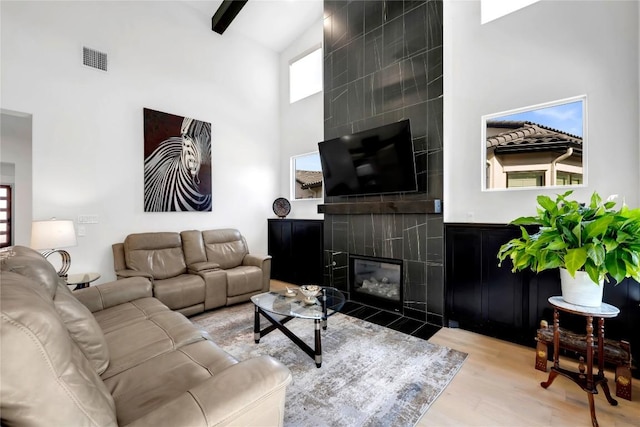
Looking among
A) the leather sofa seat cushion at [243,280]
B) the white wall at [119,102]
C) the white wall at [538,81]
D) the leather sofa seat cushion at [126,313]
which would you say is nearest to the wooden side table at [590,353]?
the white wall at [538,81]

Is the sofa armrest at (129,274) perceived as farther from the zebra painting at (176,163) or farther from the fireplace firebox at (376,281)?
the fireplace firebox at (376,281)

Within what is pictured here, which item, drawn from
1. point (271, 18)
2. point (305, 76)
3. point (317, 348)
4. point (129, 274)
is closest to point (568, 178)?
point (317, 348)

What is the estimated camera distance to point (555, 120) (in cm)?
271

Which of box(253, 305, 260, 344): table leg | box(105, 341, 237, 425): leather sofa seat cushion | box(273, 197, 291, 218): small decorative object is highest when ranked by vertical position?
box(273, 197, 291, 218): small decorative object

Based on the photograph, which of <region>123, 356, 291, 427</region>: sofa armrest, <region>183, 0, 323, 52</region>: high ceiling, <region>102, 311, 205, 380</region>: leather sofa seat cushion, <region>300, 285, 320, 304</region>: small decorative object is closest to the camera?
<region>123, 356, 291, 427</region>: sofa armrest

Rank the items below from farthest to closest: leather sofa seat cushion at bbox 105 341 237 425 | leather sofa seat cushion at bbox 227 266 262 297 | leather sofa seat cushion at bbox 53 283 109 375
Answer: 1. leather sofa seat cushion at bbox 227 266 262 297
2. leather sofa seat cushion at bbox 53 283 109 375
3. leather sofa seat cushion at bbox 105 341 237 425

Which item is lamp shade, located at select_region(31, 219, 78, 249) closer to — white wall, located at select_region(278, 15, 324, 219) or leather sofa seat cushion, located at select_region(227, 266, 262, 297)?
leather sofa seat cushion, located at select_region(227, 266, 262, 297)

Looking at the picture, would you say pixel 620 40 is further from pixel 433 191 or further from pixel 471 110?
pixel 433 191

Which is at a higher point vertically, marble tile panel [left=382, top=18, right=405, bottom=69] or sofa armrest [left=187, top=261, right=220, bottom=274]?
marble tile panel [left=382, top=18, right=405, bottom=69]

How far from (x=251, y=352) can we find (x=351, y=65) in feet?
12.6

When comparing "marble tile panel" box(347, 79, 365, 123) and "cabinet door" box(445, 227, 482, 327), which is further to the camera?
"marble tile panel" box(347, 79, 365, 123)

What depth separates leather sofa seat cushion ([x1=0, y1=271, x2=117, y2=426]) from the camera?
69 cm

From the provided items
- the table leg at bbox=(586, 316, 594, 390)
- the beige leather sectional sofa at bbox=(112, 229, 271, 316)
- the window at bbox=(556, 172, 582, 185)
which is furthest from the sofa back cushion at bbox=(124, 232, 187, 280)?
the window at bbox=(556, 172, 582, 185)

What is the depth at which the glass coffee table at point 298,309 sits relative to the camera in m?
2.22
